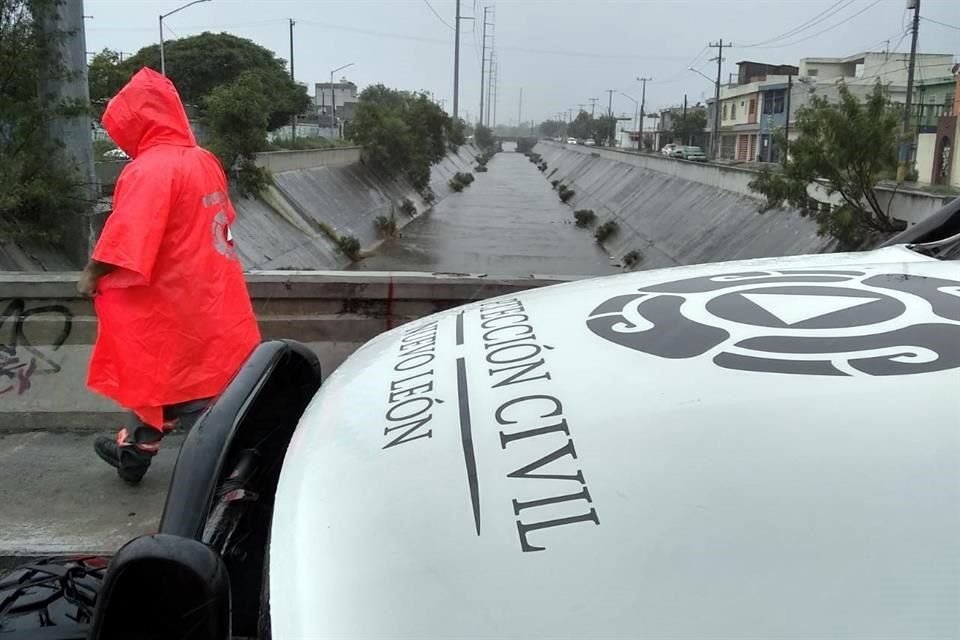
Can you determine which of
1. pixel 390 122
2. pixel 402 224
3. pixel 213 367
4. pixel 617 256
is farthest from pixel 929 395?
pixel 390 122

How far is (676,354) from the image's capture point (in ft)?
4.98

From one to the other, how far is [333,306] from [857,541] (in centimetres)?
436

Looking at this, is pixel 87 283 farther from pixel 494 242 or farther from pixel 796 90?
pixel 796 90

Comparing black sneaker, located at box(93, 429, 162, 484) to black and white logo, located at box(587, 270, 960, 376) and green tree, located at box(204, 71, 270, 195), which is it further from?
green tree, located at box(204, 71, 270, 195)

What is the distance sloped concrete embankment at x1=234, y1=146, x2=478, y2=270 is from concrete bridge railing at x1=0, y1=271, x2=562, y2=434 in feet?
65.3

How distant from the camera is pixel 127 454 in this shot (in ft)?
13.1

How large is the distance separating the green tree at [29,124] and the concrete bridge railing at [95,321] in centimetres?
760

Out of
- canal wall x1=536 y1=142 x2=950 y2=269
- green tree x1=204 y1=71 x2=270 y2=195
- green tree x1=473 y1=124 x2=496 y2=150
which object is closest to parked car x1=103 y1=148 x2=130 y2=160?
green tree x1=204 y1=71 x2=270 y2=195

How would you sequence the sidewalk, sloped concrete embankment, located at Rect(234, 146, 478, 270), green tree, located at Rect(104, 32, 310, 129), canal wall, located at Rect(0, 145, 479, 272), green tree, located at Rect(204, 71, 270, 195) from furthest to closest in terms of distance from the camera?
green tree, located at Rect(104, 32, 310, 129), sloped concrete embankment, located at Rect(234, 146, 478, 270), green tree, located at Rect(204, 71, 270, 195), canal wall, located at Rect(0, 145, 479, 272), the sidewalk

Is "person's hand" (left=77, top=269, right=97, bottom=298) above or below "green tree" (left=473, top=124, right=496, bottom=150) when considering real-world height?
below

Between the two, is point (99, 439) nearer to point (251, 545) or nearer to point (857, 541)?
point (251, 545)

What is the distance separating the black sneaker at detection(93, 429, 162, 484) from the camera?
3.96 meters

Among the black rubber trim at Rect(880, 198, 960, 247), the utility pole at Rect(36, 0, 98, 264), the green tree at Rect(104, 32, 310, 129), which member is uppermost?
the green tree at Rect(104, 32, 310, 129)

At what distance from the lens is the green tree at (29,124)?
38.7ft
